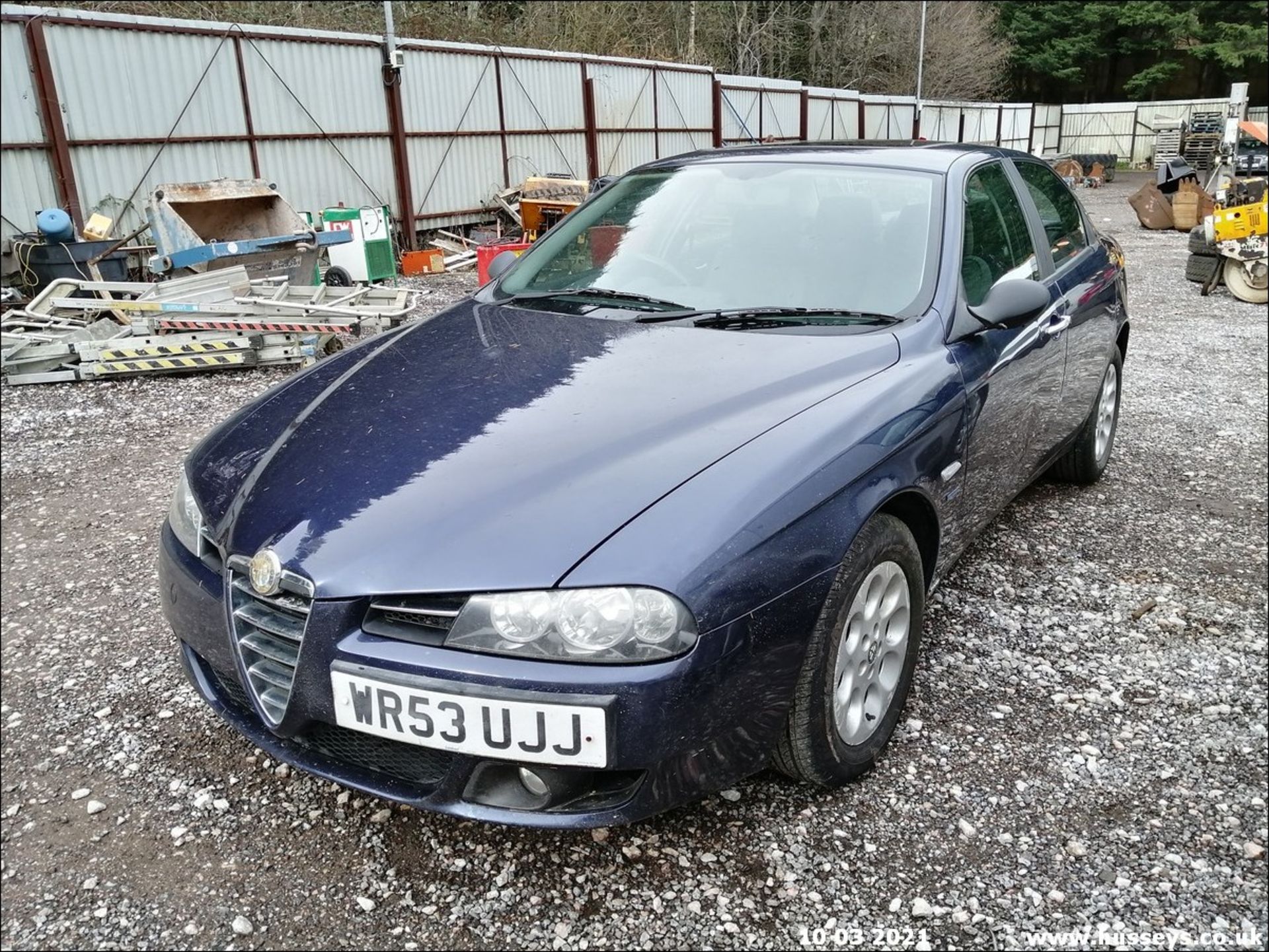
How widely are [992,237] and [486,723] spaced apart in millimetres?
2606

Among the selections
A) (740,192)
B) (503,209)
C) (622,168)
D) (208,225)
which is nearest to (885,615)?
(740,192)

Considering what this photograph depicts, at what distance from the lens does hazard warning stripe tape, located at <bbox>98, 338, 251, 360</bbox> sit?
7.45 metres

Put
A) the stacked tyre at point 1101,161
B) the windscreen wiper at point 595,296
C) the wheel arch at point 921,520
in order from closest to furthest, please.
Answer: the wheel arch at point 921,520, the windscreen wiper at point 595,296, the stacked tyre at point 1101,161

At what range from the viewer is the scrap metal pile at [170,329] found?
747 cm

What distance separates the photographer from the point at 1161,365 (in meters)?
7.99

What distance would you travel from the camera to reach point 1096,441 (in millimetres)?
4875

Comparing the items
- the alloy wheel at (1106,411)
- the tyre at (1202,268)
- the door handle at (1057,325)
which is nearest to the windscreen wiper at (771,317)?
the door handle at (1057,325)

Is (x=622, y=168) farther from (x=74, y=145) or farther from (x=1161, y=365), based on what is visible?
(x=1161, y=365)

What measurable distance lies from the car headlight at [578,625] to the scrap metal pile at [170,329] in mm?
6323

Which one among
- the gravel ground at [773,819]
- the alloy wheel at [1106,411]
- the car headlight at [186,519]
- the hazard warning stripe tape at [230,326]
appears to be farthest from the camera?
the hazard warning stripe tape at [230,326]

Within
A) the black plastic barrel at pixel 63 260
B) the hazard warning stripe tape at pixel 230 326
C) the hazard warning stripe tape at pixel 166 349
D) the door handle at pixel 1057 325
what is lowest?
the hazard warning stripe tape at pixel 166 349

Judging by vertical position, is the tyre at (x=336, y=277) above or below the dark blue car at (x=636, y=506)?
below

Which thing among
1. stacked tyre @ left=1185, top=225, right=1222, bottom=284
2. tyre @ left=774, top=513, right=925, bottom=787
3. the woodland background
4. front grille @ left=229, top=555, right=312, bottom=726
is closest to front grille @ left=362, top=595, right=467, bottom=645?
front grille @ left=229, top=555, right=312, bottom=726

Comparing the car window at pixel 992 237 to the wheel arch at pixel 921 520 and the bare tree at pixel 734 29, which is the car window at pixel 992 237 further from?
the bare tree at pixel 734 29
